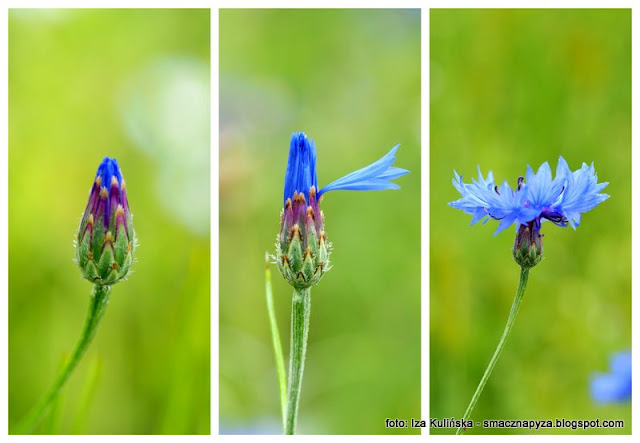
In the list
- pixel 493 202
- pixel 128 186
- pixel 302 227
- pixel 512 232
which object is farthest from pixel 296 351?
pixel 128 186

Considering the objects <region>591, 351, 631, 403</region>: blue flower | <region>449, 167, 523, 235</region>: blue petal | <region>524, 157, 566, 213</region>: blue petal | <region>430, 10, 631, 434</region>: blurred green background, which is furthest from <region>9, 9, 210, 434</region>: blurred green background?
<region>591, 351, 631, 403</region>: blue flower

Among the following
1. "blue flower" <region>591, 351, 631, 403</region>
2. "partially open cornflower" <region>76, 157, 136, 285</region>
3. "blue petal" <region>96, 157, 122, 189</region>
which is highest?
"blue petal" <region>96, 157, 122, 189</region>

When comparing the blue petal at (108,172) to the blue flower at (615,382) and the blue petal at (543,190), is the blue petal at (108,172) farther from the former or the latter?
the blue flower at (615,382)

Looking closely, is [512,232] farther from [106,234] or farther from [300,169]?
[106,234]

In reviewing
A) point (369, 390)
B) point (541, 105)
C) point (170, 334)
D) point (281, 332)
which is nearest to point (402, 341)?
point (369, 390)

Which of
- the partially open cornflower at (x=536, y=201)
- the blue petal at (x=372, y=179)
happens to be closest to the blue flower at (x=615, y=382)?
the partially open cornflower at (x=536, y=201)

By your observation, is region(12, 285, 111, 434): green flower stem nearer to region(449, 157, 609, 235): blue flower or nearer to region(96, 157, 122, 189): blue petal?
region(96, 157, 122, 189): blue petal

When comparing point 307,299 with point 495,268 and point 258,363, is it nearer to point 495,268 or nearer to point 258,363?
point 258,363
